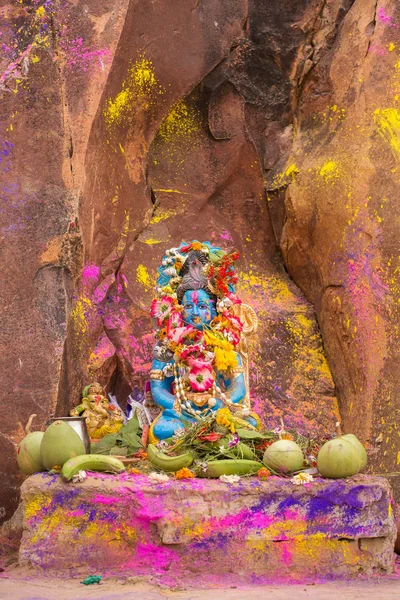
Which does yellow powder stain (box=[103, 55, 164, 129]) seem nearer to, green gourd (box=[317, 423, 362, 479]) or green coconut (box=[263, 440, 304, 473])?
green coconut (box=[263, 440, 304, 473])

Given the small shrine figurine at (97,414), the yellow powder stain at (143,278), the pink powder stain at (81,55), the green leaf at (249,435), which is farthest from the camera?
the yellow powder stain at (143,278)

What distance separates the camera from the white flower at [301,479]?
6.02 metres

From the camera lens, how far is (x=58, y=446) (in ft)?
20.3

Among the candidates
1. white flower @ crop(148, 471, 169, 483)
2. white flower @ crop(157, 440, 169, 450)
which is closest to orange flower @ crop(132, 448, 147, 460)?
white flower @ crop(157, 440, 169, 450)

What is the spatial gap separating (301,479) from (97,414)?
7.51 feet

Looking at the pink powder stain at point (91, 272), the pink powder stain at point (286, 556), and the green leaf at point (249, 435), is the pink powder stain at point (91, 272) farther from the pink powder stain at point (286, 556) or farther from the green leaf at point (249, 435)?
the pink powder stain at point (286, 556)

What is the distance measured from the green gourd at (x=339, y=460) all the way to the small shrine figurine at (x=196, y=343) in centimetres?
95

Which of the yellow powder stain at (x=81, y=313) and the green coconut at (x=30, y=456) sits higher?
the yellow powder stain at (x=81, y=313)

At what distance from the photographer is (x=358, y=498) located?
602cm

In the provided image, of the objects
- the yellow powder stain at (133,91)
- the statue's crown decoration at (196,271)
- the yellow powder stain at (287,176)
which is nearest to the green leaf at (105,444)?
the statue's crown decoration at (196,271)

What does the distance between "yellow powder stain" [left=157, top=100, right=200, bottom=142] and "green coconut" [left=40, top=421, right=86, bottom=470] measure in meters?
4.02

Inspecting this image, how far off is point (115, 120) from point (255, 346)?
2.46m

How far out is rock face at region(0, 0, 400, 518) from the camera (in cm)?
775

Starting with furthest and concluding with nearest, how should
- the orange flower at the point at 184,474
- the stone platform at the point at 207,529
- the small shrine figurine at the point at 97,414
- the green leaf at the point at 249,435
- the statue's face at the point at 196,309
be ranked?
the small shrine figurine at the point at 97,414
the statue's face at the point at 196,309
the green leaf at the point at 249,435
the orange flower at the point at 184,474
the stone platform at the point at 207,529
